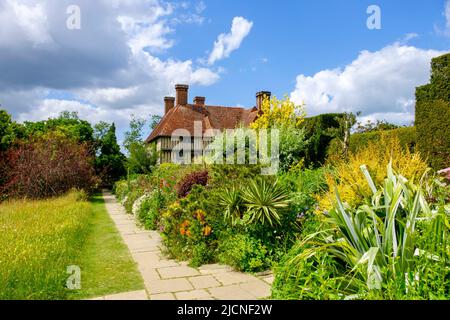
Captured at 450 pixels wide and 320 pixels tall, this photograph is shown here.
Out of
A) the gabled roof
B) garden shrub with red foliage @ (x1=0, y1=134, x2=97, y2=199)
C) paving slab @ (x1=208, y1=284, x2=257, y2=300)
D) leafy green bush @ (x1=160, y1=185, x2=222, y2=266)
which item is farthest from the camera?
the gabled roof

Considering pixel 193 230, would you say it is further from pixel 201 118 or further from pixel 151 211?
pixel 201 118

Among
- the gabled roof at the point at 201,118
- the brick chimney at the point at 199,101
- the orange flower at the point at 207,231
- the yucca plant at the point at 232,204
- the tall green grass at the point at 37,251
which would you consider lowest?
the tall green grass at the point at 37,251

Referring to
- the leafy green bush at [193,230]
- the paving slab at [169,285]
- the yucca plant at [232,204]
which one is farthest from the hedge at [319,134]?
the paving slab at [169,285]

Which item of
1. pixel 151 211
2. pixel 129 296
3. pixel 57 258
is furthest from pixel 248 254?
pixel 151 211

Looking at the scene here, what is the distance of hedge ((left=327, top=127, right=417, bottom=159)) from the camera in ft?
37.4

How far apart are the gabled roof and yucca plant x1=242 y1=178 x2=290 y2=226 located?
23.4m

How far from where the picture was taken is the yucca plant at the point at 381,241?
126 inches

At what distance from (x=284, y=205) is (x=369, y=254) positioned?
1.82 m

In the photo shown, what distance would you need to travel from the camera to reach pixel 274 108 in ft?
62.8

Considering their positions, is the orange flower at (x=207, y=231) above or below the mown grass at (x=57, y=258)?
above

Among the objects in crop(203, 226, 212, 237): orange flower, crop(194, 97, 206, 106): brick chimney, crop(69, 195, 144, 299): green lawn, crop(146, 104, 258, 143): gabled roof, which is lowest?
crop(69, 195, 144, 299): green lawn

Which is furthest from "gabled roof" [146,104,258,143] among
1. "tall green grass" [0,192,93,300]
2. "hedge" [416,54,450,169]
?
"tall green grass" [0,192,93,300]

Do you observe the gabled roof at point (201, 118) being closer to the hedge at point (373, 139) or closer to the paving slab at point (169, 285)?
the hedge at point (373, 139)

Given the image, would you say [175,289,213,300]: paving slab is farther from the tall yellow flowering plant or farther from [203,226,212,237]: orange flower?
the tall yellow flowering plant
